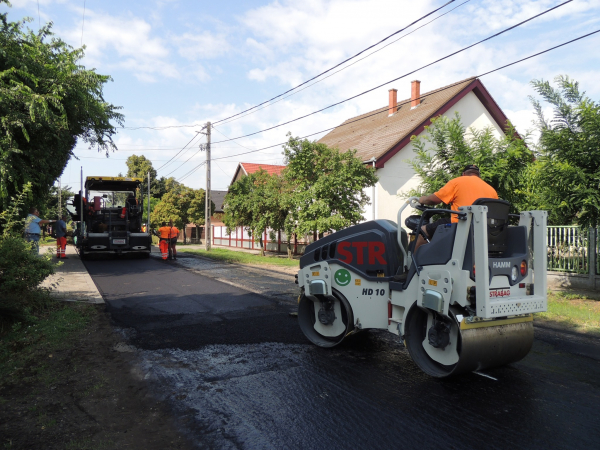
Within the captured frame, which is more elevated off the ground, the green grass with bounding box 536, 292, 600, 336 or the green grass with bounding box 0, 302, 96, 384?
the green grass with bounding box 0, 302, 96, 384

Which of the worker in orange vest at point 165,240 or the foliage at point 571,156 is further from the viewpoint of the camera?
the worker in orange vest at point 165,240

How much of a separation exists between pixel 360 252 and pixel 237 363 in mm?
1801

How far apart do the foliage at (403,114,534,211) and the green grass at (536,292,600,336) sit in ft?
6.88

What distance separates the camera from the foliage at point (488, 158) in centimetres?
991

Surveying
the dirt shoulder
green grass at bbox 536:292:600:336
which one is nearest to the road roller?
the dirt shoulder

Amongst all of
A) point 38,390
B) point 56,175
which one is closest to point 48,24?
point 56,175

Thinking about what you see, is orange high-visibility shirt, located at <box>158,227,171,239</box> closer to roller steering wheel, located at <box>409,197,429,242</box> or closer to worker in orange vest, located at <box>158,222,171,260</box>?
worker in orange vest, located at <box>158,222,171,260</box>

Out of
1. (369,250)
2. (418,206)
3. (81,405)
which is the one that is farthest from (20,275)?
(418,206)

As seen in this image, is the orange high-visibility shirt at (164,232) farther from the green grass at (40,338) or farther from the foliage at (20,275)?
the foliage at (20,275)

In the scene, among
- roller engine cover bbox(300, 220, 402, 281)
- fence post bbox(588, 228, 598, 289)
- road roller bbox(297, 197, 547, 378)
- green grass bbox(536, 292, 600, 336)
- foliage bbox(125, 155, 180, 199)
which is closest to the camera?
road roller bbox(297, 197, 547, 378)

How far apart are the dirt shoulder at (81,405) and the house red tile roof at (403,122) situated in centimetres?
1629

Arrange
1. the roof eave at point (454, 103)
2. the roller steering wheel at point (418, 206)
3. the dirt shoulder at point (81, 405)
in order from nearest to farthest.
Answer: the dirt shoulder at point (81, 405), the roller steering wheel at point (418, 206), the roof eave at point (454, 103)

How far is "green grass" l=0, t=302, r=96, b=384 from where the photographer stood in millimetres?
4746

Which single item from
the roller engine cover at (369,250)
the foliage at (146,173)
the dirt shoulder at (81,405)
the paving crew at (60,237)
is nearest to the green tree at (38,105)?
the paving crew at (60,237)
